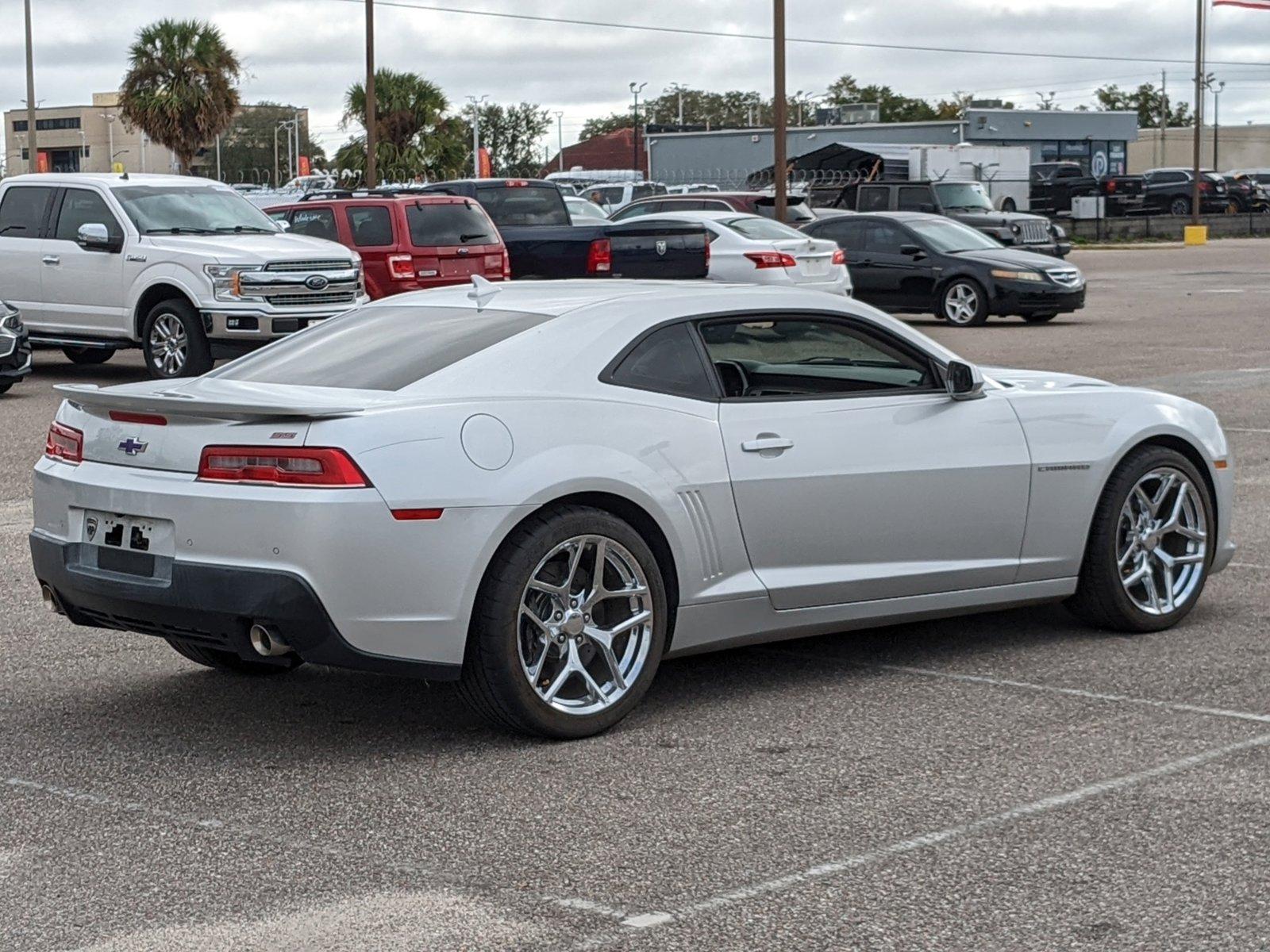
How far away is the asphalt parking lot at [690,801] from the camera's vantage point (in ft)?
13.6

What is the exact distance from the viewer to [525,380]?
5.77 meters

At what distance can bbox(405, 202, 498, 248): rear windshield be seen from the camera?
19.6 m

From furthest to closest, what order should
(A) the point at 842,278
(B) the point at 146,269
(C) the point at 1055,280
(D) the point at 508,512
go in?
(C) the point at 1055,280 → (A) the point at 842,278 → (B) the point at 146,269 → (D) the point at 508,512

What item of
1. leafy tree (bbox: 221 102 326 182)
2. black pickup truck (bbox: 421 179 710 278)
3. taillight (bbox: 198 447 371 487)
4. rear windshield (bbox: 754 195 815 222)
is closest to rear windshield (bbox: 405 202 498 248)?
black pickup truck (bbox: 421 179 710 278)

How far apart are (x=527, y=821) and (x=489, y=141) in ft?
395

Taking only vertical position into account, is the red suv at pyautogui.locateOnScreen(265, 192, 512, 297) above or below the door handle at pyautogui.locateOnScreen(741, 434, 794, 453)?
above

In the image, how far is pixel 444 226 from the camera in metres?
19.7

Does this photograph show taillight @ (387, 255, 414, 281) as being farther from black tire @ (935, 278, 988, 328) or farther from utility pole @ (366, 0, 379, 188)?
utility pole @ (366, 0, 379, 188)

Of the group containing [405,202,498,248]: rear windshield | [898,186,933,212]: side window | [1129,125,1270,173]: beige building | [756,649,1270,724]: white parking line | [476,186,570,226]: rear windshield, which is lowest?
[756,649,1270,724]: white parking line

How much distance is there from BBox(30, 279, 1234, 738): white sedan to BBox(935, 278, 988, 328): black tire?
1754cm

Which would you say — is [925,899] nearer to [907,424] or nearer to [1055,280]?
[907,424]

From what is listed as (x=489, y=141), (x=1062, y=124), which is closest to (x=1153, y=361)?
(x=1062, y=124)

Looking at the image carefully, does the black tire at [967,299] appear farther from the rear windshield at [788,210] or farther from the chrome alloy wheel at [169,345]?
the chrome alloy wheel at [169,345]

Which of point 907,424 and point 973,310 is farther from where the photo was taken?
point 973,310
